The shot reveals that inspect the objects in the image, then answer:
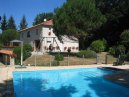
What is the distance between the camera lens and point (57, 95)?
1340 cm

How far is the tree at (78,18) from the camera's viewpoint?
3581 cm

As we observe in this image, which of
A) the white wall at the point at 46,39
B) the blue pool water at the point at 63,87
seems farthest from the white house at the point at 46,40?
the blue pool water at the point at 63,87

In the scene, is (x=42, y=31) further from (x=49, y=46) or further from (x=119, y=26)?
(x=119, y=26)

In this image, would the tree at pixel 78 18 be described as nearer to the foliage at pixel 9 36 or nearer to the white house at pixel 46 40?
the white house at pixel 46 40

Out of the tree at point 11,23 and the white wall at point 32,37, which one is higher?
the tree at point 11,23

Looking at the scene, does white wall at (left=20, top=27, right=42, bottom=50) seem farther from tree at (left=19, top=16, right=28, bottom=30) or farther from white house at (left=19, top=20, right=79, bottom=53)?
tree at (left=19, top=16, right=28, bottom=30)

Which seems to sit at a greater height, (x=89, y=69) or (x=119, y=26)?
(x=119, y=26)

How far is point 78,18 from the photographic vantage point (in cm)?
3559

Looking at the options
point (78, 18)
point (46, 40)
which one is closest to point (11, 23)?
point (46, 40)

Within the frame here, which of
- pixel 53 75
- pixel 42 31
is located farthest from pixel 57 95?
pixel 42 31

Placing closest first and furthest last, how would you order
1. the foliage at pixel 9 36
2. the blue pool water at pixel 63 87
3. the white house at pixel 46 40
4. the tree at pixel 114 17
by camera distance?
the blue pool water at pixel 63 87, the tree at pixel 114 17, the white house at pixel 46 40, the foliage at pixel 9 36

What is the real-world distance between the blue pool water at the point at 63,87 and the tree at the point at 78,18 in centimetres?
1463

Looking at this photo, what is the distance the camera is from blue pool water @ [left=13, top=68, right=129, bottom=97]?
13.7m

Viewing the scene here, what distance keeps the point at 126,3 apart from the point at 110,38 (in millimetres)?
6995
